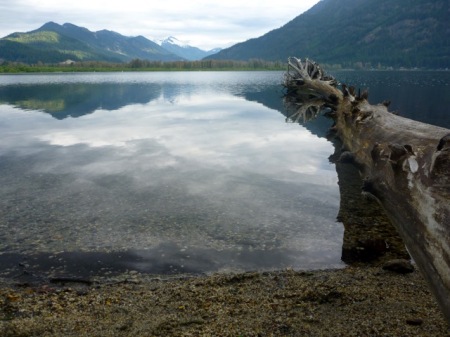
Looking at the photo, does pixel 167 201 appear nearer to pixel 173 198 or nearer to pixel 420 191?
pixel 173 198

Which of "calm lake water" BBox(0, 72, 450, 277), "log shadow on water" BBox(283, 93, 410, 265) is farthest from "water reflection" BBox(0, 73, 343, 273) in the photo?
"log shadow on water" BBox(283, 93, 410, 265)

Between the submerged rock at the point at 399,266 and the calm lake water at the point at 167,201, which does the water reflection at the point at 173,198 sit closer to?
the calm lake water at the point at 167,201

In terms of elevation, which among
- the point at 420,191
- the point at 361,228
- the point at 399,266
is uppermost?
the point at 420,191

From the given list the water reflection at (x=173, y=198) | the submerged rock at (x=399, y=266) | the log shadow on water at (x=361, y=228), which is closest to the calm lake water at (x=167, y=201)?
the water reflection at (x=173, y=198)

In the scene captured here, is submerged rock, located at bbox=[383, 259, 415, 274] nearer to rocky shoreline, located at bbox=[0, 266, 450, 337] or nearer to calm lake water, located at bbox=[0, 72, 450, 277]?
rocky shoreline, located at bbox=[0, 266, 450, 337]

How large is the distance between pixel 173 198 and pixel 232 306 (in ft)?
20.6

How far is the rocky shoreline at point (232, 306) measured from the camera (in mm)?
5500

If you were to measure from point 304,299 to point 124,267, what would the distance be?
3.75 metres

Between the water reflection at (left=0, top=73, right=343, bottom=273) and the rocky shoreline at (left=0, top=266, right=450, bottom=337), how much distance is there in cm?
84

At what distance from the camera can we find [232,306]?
6.31 m

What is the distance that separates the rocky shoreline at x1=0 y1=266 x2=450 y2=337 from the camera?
18.0 feet

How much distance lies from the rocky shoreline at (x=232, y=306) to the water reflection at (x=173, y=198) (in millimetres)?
841

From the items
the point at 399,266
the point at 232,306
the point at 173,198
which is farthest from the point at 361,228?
the point at 173,198

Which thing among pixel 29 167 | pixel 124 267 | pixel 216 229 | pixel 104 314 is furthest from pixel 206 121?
pixel 104 314
